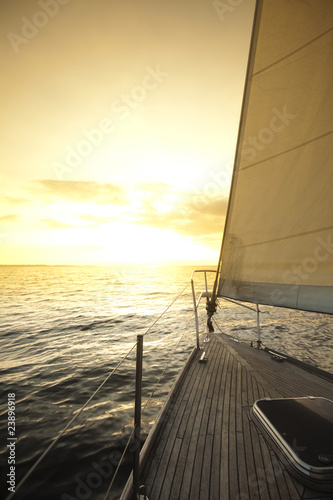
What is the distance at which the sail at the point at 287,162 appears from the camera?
10.2 ft

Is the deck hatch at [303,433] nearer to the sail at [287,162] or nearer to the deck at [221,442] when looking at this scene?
the deck at [221,442]

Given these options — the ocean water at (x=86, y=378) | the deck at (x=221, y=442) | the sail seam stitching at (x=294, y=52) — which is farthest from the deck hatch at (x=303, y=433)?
the sail seam stitching at (x=294, y=52)

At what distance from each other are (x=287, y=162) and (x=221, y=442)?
378 cm

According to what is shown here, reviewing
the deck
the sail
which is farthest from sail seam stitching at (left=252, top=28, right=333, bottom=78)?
the deck

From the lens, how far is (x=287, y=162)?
11.6 ft

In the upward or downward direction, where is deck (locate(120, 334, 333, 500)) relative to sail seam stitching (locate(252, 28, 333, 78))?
downward

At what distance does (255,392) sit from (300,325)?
11.9 m

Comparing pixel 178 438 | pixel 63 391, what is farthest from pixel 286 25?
pixel 63 391

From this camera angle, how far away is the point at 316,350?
9211 millimetres

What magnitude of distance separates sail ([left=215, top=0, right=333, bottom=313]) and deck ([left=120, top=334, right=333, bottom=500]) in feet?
4.81

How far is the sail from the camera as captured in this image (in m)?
3.11

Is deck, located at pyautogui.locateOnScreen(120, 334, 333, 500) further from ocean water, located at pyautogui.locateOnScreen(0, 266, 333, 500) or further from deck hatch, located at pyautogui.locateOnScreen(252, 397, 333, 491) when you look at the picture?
ocean water, located at pyautogui.locateOnScreen(0, 266, 333, 500)

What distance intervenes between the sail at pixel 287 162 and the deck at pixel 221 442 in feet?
4.81

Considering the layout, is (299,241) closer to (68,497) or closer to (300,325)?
(68,497)
